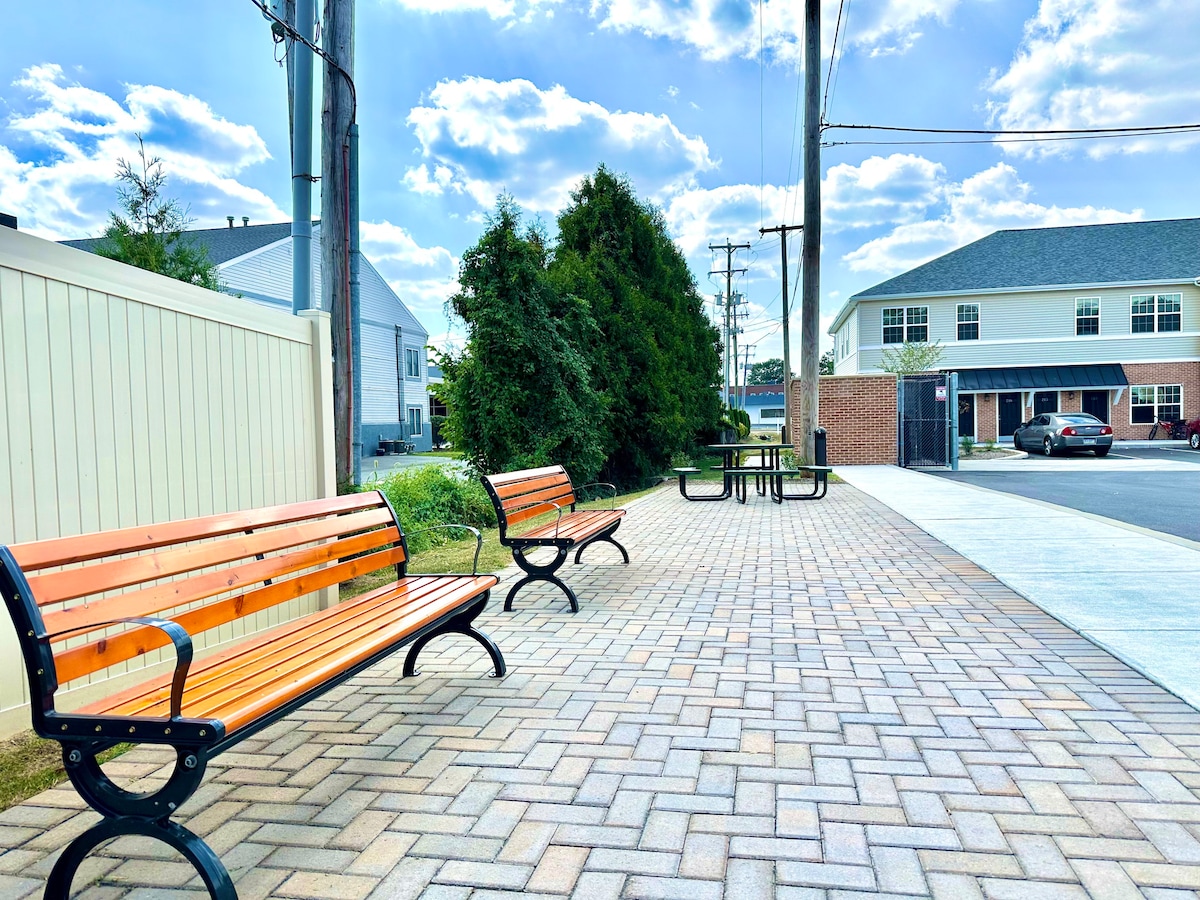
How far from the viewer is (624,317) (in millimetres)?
16875

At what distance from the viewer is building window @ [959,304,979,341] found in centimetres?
3312

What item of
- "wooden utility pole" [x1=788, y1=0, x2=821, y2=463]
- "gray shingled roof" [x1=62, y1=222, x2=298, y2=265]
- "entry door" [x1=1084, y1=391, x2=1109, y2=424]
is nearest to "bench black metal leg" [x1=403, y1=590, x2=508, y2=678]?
"wooden utility pole" [x1=788, y1=0, x2=821, y2=463]

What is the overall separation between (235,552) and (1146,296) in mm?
38315

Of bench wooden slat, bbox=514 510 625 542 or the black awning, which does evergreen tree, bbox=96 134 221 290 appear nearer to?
bench wooden slat, bbox=514 510 625 542

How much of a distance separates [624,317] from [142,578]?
1470 centimetres

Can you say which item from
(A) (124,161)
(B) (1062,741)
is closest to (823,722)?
(B) (1062,741)

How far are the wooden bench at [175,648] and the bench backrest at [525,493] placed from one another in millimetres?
2026

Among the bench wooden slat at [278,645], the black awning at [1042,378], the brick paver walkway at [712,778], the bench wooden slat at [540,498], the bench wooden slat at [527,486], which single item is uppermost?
the black awning at [1042,378]

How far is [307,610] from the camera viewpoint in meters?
5.67

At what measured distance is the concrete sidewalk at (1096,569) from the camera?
4.52m

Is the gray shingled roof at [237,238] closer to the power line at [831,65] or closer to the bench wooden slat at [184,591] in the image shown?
the power line at [831,65]

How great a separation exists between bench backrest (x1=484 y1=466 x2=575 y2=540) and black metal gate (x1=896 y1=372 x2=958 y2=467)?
1582 centimetres

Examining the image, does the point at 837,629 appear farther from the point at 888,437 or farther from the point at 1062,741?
the point at 888,437

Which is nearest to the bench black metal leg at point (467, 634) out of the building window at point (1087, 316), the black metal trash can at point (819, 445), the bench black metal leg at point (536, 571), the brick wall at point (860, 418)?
the bench black metal leg at point (536, 571)
